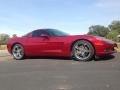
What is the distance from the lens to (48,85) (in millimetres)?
6320

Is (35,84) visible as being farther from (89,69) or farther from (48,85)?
(89,69)

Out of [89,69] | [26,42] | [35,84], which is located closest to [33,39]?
[26,42]

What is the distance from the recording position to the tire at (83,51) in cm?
979

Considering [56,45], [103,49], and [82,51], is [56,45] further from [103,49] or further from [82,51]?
[103,49]

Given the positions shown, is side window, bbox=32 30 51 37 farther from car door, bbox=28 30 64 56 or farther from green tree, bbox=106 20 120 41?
green tree, bbox=106 20 120 41

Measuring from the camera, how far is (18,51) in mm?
11578

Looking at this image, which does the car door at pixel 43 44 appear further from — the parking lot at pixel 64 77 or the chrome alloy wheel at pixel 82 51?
the parking lot at pixel 64 77

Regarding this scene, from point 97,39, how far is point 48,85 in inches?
150

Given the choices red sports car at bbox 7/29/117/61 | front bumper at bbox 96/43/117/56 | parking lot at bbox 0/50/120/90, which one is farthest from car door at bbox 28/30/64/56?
parking lot at bbox 0/50/120/90

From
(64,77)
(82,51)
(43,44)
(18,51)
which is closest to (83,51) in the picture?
(82,51)

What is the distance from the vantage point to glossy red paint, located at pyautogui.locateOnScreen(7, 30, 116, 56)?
9.70m

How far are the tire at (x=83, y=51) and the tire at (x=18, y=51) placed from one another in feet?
7.36

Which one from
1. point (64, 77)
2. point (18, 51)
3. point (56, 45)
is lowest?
point (64, 77)

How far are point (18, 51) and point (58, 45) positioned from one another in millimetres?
1818
